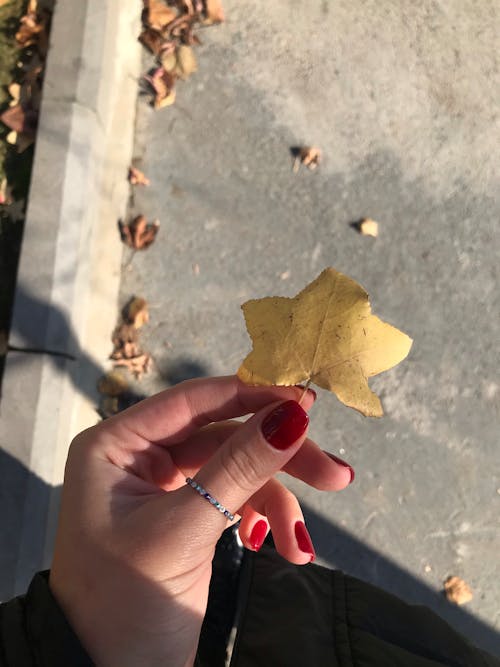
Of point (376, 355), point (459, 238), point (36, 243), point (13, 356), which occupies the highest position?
point (376, 355)

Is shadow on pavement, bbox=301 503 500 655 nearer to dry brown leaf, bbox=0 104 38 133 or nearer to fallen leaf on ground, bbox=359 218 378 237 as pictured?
fallen leaf on ground, bbox=359 218 378 237

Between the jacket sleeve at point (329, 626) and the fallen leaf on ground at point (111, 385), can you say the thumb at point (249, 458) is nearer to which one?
the jacket sleeve at point (329, 626)

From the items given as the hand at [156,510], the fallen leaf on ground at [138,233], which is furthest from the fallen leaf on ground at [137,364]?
the hand at [156,510]

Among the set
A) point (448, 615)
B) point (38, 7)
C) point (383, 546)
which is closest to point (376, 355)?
point (383, 546)

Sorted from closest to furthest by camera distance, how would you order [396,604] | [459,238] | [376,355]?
[376,355], [396,604], [459,238]

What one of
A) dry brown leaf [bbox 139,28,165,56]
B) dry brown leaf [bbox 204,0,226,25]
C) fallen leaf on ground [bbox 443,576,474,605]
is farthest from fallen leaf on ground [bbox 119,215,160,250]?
fallen leaf on ground [bbox 443,576,474,605]

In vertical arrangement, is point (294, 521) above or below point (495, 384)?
above

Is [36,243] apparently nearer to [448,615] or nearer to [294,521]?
[294,521]
